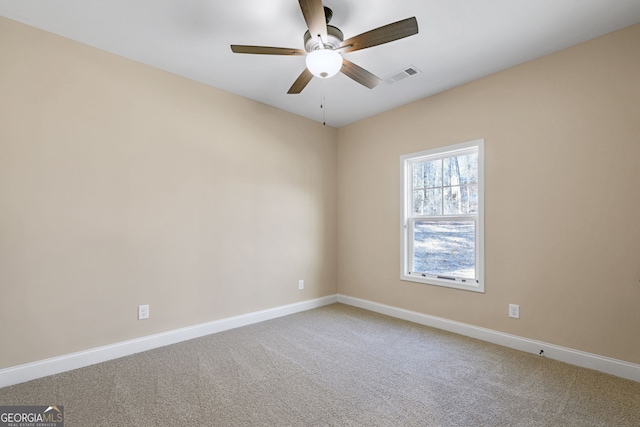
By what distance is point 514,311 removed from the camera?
2848 millimetres

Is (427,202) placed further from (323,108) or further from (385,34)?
(385,34)

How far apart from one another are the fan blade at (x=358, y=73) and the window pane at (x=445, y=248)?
73.3 inches

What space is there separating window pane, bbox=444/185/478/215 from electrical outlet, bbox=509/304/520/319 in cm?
98

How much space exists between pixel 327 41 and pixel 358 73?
0.34 meters

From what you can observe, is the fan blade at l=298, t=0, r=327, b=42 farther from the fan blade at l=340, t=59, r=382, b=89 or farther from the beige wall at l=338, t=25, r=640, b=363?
the beige wall at l=338, t=25, r=640, b=363

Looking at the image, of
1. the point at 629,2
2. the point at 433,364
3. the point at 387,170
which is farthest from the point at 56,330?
the point at 629,2

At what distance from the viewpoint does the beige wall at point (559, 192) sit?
2.31m

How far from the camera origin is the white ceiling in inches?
82.2

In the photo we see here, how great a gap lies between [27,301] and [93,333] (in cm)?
53

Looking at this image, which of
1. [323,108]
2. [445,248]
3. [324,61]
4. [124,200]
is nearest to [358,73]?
[324,61]

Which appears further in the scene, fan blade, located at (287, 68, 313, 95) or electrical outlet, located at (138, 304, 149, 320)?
electrical outlet, located at (138, 304, 149, 320)

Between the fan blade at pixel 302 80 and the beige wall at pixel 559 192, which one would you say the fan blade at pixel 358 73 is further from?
the beige wall at pixel 559 192
